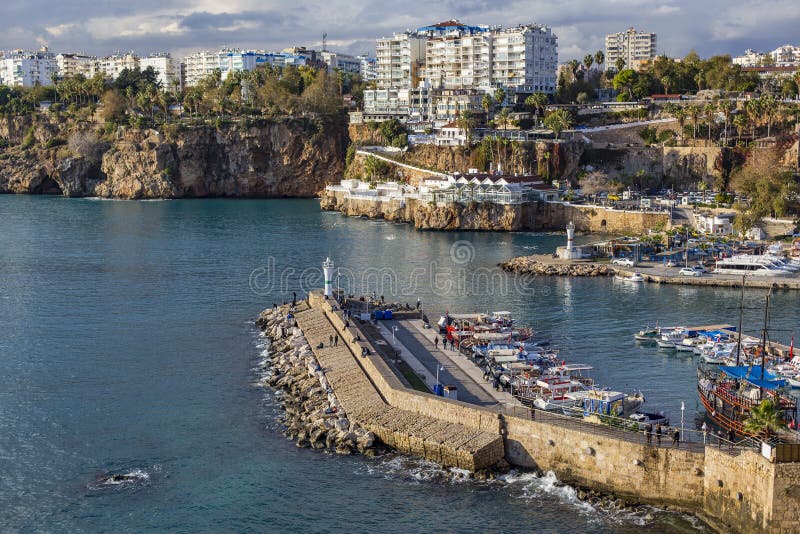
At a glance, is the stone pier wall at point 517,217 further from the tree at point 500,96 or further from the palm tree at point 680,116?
the tree at point 500,96

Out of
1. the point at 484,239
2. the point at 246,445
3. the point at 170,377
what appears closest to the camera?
the point at 246,445

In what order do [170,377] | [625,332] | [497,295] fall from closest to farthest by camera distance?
[170,377], [625,332], [497,295]

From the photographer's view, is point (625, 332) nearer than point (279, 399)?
No

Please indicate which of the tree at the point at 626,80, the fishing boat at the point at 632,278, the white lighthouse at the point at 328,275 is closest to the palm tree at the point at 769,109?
the tree at the point at 626,80

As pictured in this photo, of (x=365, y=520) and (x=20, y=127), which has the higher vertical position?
(x=20, y=127)

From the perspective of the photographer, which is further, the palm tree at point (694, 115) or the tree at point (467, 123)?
the tree at point (467, 123)

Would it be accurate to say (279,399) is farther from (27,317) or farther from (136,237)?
(136,237)

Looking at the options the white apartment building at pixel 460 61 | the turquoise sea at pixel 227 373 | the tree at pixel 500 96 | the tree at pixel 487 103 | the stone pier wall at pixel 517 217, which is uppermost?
the white apartment building at pixel 460 61

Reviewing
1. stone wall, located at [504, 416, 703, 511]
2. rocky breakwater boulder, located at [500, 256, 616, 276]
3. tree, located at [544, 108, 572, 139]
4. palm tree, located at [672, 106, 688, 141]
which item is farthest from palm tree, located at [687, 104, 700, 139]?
stone wall, located at [504, 416, 703, 511]

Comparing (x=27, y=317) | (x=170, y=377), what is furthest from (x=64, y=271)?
(x=170, y=377)
